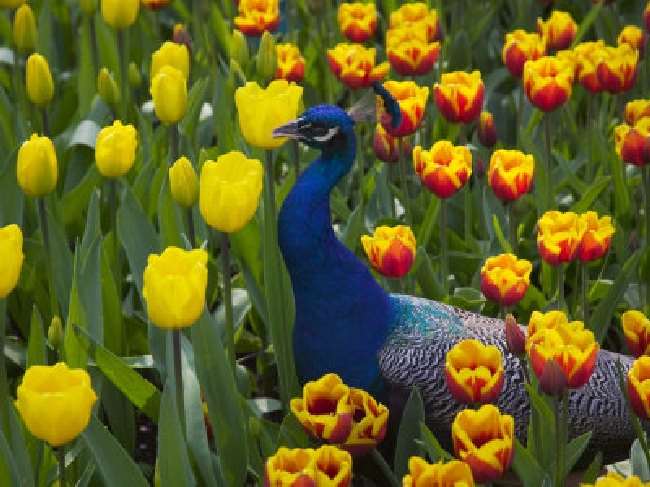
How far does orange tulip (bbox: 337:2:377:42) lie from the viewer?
3287 millimetres

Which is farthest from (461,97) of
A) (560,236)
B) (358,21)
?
(358,21)

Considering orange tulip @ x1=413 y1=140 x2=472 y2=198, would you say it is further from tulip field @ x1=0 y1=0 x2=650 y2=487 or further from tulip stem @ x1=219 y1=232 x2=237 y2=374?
tulip stem @ x1=219 y1=232 x2=237 y2=374

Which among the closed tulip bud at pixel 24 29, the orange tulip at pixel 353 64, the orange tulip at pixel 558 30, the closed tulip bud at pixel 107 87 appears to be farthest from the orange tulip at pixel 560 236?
the closed tulip bud at pixel 24 29

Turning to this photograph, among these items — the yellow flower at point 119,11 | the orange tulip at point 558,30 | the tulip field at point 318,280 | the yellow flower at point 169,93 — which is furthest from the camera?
the orange tulip at point 558,30

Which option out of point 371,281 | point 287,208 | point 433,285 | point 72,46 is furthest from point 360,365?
point 72,46

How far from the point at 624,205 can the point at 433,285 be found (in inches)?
25.6

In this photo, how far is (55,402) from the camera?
1.64 m

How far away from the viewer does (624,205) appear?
3053 millimetres

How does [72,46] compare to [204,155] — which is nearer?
[204,155]

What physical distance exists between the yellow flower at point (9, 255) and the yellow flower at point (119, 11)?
1259 millimetres

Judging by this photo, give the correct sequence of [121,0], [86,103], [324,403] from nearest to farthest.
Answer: [324,403] < [121,0] < [86,103]

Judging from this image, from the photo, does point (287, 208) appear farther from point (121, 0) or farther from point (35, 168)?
point (121, 0)

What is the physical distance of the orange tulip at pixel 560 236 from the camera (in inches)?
89.7

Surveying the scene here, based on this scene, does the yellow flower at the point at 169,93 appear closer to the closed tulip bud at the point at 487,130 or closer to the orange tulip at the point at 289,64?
the orange tulip at the point at 289,64
